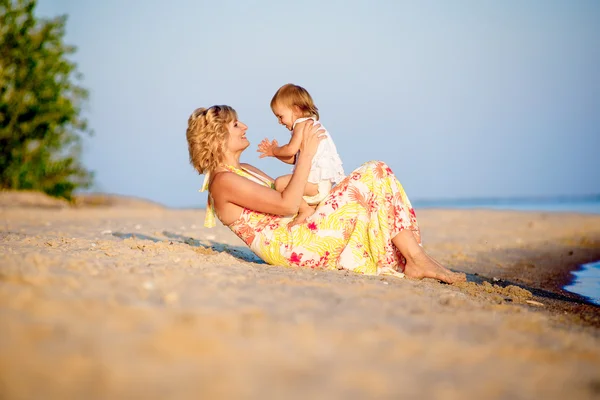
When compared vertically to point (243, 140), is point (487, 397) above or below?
below

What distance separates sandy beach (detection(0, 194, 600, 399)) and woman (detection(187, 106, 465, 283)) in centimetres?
73

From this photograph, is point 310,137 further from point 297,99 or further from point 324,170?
point 297,99

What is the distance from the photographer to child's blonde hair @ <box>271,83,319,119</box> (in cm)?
480

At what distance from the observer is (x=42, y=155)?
16.2 metres

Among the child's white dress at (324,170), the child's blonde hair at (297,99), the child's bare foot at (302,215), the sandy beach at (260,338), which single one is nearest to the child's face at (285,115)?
the child's blonde hair at (297,99)

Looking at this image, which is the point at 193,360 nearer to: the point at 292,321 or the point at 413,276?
the point at 292,321

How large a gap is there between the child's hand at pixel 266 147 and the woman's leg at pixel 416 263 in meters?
1.31

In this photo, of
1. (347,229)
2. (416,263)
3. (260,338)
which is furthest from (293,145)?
(260,338)

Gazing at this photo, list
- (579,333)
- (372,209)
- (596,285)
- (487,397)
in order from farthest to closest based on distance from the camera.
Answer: (596,285) → (372,209) → (579,333) → (487,397)

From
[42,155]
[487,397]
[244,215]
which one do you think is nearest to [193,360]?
[487,397]

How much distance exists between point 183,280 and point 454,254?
18.4 feet

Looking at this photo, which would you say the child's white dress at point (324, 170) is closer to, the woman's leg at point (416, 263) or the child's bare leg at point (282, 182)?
the child's bare leg at point (282, 182)

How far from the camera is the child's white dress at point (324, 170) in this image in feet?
14.9

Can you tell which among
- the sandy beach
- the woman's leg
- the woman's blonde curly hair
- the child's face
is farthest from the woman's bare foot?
the woman's blonde curly hair
